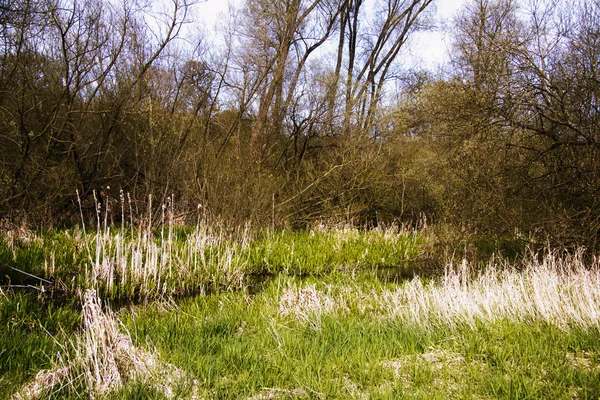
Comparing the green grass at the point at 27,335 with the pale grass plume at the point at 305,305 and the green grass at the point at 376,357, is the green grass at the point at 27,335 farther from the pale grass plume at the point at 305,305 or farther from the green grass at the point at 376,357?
the pale grass plume at the point at 305,305

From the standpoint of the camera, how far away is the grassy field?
118 inches

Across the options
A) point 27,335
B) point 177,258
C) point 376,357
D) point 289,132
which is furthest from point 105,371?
point 289,132

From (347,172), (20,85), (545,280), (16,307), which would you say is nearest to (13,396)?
(16,307)

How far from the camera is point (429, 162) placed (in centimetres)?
1225

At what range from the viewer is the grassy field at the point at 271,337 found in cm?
299

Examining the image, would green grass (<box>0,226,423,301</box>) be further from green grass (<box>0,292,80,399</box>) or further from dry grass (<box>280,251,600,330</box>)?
dry grass (<box>280,251,600,330</box>)

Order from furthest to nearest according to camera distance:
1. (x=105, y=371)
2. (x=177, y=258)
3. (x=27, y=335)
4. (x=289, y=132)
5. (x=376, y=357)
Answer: (x=289, y=132)
(x=177, y=258)
(x=27, y=335)
(x=376, y=357)
(x=105, y=371)

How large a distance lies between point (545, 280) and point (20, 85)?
870 cm

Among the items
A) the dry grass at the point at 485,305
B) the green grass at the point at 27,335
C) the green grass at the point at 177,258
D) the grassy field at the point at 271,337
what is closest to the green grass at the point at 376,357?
the grassy field at the point at 271,337

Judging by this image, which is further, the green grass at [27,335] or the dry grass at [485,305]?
the dry grass at [485,305]

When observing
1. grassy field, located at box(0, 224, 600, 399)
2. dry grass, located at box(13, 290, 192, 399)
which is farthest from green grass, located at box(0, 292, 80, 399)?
dry grass, located at box(13, 290, 192, 399)

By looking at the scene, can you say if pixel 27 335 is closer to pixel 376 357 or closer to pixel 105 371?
pixel 105 371

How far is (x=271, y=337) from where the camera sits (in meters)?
4.21

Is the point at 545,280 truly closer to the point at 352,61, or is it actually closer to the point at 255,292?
the point at 255,292
